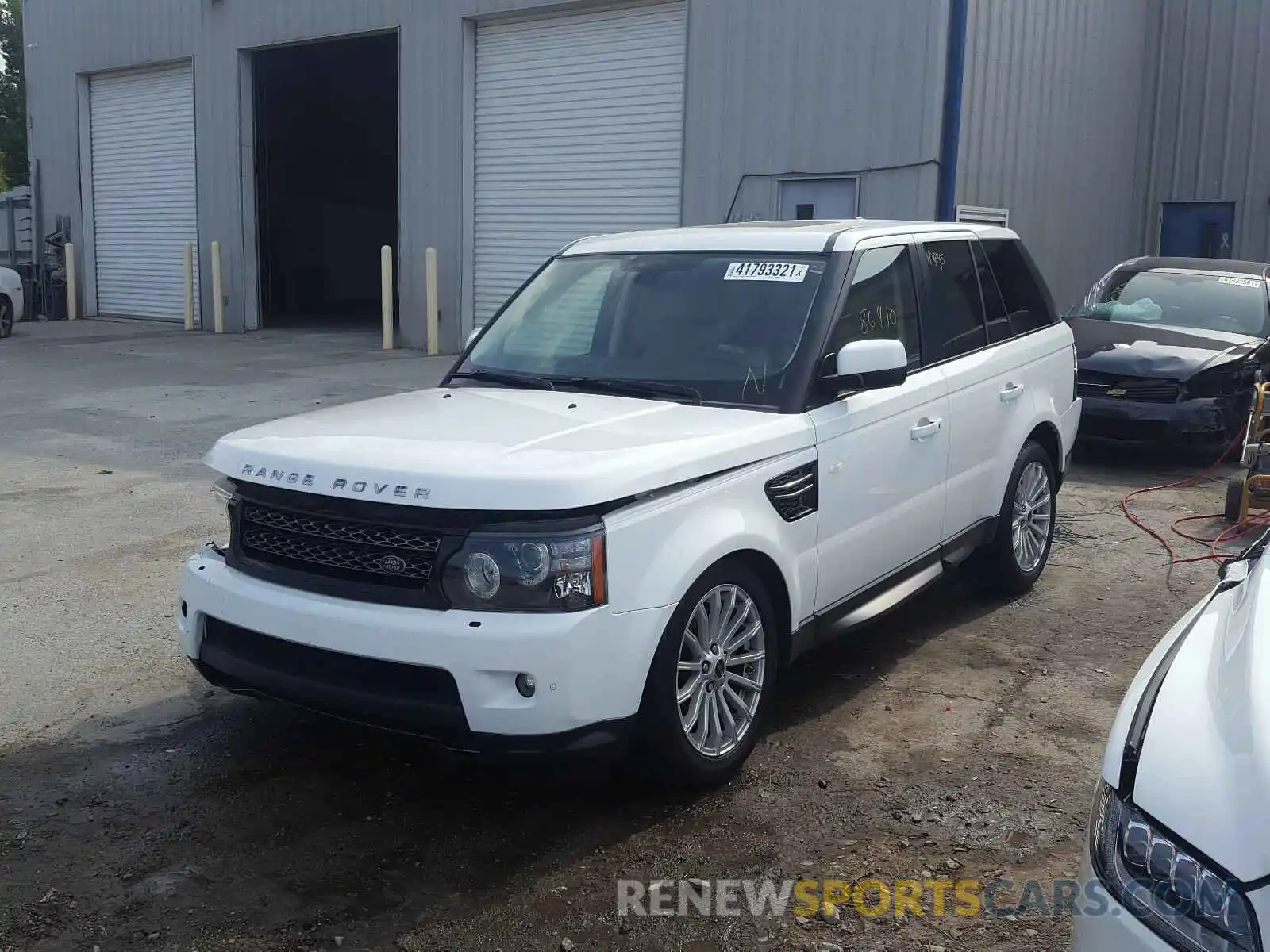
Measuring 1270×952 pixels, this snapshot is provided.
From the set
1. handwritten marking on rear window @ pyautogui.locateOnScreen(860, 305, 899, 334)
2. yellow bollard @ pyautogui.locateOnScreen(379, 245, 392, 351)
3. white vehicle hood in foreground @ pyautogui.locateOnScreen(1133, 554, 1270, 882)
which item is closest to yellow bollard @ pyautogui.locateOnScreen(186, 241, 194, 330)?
yellow bollard @ pyautogui.locateOnScreen(379, 245, 392, 351)

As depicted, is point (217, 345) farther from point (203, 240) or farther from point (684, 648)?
point (684, 648)

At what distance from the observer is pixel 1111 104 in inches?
686

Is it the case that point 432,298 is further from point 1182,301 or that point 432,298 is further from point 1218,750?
point 1218,750

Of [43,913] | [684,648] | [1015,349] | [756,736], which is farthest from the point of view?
[1015,349]

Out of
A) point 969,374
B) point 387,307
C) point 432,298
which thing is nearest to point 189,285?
point 387,307

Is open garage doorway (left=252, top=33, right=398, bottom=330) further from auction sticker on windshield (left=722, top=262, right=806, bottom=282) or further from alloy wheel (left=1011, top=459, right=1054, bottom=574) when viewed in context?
auction sticker on windshield (left=722, top=262, right=806, bottom=282)

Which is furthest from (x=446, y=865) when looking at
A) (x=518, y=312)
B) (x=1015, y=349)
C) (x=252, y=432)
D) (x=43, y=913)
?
(x=1015, y=349)

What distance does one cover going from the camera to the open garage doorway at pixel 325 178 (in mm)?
22641

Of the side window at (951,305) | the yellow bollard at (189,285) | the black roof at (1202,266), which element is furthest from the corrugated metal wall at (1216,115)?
the yellow bollard at (189,285)

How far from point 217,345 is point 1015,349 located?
15828 millimetres

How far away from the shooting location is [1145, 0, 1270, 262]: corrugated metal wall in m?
17.8

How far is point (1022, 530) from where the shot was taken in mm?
6223

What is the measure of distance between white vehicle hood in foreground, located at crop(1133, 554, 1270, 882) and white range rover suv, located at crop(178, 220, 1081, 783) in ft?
5.06

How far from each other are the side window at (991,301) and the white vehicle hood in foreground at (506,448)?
195cm
